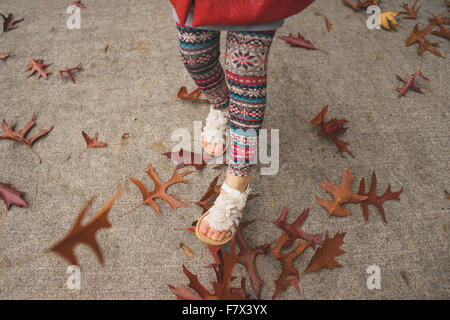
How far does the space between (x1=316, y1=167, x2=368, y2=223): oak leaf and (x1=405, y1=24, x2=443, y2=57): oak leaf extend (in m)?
1.08

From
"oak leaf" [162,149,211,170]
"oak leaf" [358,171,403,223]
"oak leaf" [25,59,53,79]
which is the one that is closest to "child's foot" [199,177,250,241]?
"oak leaf" [162,149,211,170]

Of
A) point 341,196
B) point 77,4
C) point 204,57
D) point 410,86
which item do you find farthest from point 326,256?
point 77,4

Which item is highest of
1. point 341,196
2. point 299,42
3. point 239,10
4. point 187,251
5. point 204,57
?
point 239,10

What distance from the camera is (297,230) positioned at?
95 centimetres

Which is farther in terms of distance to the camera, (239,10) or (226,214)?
(226,214)

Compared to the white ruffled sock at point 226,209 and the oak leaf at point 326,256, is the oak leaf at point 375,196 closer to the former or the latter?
the oak leaf at point 326,256

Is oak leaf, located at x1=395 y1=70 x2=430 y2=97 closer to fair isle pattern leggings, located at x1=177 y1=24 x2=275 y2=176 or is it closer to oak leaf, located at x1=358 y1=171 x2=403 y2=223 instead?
oak leaf, located at x1=358 y1=171 x2=403 y2=223

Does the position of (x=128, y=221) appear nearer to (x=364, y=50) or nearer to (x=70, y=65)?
(x=70, y=65)

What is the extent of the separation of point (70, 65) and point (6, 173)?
0.70m

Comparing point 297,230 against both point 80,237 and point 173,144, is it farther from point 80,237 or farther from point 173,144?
point 80,237

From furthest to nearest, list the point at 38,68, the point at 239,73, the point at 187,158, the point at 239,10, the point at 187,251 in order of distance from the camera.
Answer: the point at 38,68
the point at 187,158
the point at 187,251
the point at 239,73
the point at 239,10

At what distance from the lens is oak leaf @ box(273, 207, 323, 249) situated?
0.92m

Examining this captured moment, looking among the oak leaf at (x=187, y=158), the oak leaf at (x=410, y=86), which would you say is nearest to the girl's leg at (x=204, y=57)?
the oak leaf at (x=187, y=158)

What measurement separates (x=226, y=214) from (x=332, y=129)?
64 centimetres
